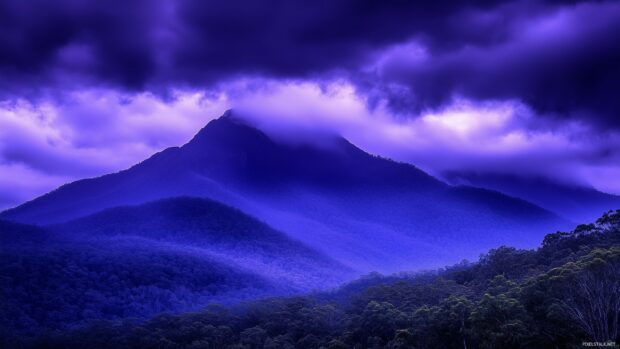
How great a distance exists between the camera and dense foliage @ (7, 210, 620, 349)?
35.2m

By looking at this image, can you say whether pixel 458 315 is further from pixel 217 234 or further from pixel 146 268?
pixel 217 234

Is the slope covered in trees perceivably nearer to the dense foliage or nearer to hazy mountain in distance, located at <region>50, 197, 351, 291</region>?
hazy mountain in distance, located at <region>50, 197, 351, 291</region>

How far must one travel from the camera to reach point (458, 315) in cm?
4144

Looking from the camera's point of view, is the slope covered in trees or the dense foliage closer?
the dense foliage

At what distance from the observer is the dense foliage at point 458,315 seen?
116ft

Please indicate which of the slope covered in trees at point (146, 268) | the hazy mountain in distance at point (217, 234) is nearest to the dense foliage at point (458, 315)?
the slope covered in trees at point (146, 268)

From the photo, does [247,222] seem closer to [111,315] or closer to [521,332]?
[111,315]

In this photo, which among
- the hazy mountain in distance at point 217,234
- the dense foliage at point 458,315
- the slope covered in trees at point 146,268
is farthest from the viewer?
the hazy mountain in distance at point 217,234

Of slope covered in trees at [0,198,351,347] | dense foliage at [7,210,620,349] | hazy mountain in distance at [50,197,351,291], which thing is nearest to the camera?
dense foliage at [7,210,620,349]

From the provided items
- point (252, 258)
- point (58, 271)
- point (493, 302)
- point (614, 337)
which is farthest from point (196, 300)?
point (614, 337)

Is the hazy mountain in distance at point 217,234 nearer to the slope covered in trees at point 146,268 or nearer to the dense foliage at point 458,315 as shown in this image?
the slope covered in trees at point 146,268

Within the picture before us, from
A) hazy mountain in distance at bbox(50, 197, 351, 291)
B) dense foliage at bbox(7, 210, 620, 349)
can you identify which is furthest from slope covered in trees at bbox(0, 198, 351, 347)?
dense foliage at bbox(7, 210, 620, 349)

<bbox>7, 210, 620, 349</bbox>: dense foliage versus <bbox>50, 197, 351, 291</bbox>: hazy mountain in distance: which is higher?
<bbox>50, 197, 351, 291</bbox>: hazy mountain in distance

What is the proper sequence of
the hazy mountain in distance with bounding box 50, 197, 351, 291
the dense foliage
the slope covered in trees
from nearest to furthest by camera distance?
1. the dense foliage
2. the slope covered in trees
3. the hazy mountain in distance with bounding box 50, 197, 351, 291
